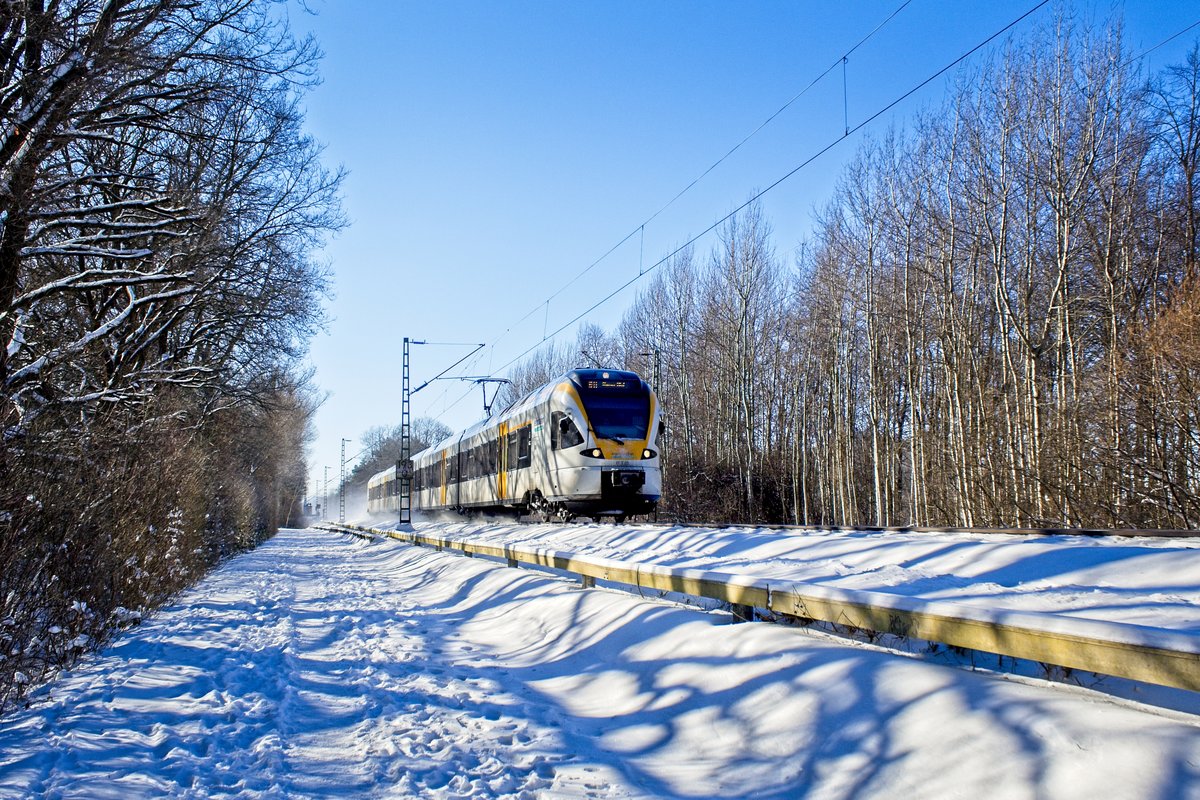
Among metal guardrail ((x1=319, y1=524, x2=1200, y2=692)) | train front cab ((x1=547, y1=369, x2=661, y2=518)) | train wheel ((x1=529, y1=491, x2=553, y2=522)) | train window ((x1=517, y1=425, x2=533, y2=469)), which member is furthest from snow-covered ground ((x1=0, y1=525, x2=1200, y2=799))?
train window ((x1=517, y1=425, x2=533, y2=469))

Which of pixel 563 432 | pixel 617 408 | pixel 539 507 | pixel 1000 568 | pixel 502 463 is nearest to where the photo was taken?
pixel 1000 568

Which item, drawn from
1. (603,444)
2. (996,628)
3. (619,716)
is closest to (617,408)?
(603,444)

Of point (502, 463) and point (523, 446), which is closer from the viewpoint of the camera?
point (523, 446)

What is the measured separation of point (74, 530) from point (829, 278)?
946 inches

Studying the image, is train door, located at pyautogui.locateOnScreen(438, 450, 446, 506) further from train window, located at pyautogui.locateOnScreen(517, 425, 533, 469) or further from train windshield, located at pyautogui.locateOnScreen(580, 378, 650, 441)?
train windshield, located at pyautogui.locateOnScreen(580, 378, 650, 441)

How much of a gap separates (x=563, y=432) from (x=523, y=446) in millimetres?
3055

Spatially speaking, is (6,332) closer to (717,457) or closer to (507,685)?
(507,685)

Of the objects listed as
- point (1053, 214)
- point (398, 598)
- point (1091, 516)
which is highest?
point (1053, 214)

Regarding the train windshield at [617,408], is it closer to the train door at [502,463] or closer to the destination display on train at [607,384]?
the destination display on train at [607,384]

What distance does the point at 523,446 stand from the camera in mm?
19172

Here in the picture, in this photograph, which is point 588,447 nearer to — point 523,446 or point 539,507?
point 539,507

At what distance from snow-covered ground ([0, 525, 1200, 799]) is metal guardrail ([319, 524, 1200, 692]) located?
156mm

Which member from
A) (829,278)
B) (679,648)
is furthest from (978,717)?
(829,278)

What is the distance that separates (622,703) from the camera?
505 centimetres
